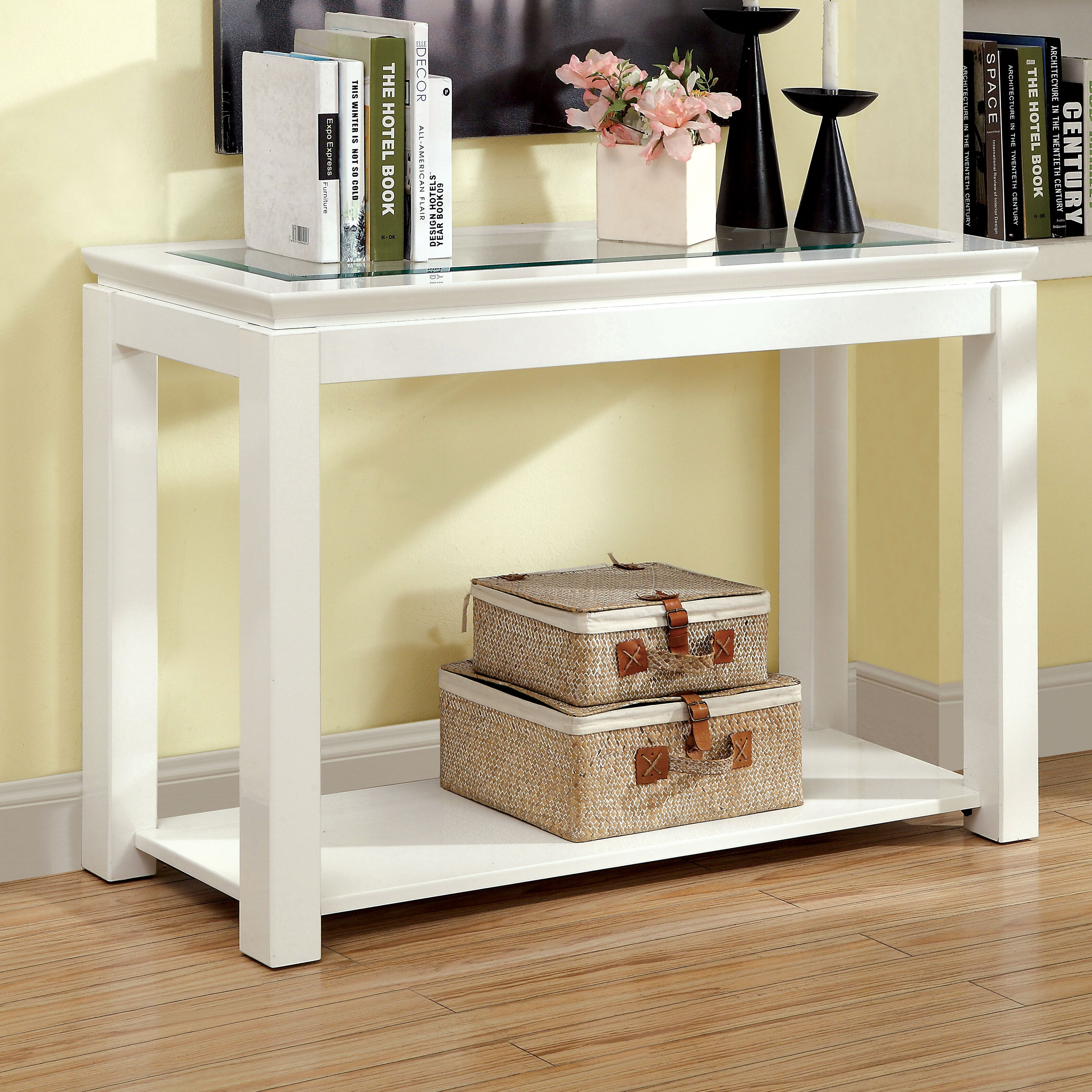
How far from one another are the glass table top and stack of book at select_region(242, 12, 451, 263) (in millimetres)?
31

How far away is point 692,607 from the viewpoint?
2.26m

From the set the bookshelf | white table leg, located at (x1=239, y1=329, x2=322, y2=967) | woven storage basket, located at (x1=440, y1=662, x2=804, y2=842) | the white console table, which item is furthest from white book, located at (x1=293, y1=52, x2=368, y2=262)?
the bookshelf

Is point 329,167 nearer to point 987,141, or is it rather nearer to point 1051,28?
point 987,141


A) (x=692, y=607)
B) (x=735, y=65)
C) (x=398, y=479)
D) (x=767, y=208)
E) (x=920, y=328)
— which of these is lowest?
(x=692, y=607)

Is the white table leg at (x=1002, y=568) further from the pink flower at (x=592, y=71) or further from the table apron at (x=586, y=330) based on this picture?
the pink flower at (x=592, y=71)

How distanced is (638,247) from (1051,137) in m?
0.81

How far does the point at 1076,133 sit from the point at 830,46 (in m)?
0.55

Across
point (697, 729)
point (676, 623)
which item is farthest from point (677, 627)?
point (697, 729)

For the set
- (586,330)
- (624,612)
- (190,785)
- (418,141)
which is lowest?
(190,785)

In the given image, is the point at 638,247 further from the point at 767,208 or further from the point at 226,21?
the point at 226,21

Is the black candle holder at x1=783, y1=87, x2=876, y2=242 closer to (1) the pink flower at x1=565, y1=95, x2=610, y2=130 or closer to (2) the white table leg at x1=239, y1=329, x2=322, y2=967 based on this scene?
(1) the pink flower at x1=565, y1=95, x2=610, y2=130

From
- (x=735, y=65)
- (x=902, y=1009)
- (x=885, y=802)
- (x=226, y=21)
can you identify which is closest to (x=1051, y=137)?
(x=735, y=65)

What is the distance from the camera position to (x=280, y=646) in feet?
6.28

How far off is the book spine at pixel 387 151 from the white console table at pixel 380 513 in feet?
0.29
